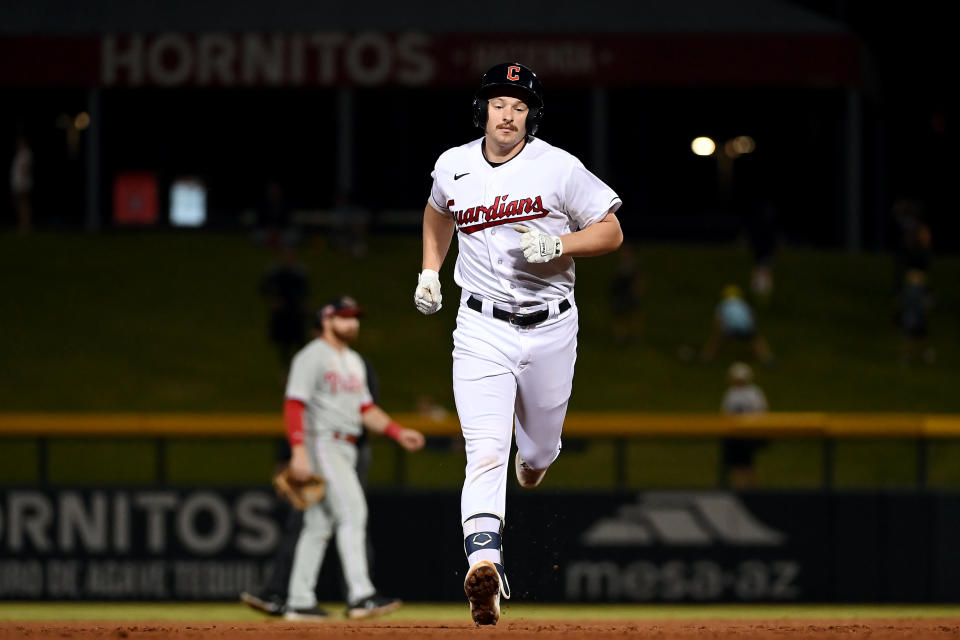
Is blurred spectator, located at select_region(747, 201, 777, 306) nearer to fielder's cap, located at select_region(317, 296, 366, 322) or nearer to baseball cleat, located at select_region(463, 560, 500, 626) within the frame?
fielder's cap, located at select_region(317, 296, 366, 322)

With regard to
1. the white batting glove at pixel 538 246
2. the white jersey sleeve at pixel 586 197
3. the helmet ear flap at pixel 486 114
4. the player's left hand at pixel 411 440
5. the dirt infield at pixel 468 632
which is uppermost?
the helmet ear flap at pixel 486 114

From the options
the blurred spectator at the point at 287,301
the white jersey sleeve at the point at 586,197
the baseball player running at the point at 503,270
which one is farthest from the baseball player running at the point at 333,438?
the blurred spectator at the point at 287,301

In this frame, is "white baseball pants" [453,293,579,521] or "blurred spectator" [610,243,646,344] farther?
"blurred spectator" [610,243,646,344]

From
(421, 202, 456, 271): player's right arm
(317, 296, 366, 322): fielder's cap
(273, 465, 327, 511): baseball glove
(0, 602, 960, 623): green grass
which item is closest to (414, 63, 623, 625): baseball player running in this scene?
(421, 202, 456, 271): player's right arm

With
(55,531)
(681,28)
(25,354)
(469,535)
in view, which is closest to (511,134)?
(469,535)

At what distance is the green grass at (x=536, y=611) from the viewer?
12664 mm

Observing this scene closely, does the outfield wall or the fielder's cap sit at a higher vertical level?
the fielder's cap

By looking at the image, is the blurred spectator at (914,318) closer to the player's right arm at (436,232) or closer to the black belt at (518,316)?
the player's right arm at (436,232)

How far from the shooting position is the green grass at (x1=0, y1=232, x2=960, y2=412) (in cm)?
2133

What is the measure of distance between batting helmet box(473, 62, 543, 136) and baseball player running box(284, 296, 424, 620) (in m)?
4.41

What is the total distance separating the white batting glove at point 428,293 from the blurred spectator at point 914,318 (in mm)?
16553

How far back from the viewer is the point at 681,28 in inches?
1244

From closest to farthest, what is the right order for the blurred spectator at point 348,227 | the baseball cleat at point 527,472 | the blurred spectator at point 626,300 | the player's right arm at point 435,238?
the player's right arm at point 435,238
the baseball cleat at point 527,472
the blurred spectator at point 626,300
the blurred spectator at point 348,227

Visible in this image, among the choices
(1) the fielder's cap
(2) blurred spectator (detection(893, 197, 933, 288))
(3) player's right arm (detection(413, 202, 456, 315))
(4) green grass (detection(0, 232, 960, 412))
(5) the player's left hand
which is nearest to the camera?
(3) player's right arm (detection(413, 202, 456, 315))
